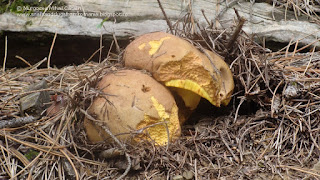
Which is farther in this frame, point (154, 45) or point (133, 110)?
point (154, 45)

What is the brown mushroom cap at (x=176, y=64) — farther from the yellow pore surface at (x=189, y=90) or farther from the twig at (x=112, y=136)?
the twig at (x=112, y=136)

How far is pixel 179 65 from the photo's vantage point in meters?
2.49

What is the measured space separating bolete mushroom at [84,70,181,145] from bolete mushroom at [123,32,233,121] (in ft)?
0.31

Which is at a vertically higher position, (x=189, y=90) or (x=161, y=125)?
(x=189, y=90)

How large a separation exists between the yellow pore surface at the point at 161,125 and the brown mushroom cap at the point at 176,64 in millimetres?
207

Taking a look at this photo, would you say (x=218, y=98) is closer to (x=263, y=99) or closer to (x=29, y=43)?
(x=263, y=99)

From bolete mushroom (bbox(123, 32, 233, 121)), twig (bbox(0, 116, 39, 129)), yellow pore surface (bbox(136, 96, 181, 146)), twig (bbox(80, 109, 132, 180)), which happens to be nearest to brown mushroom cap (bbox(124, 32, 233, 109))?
bolete mushroom (bbox(123, 32, 233, 121))

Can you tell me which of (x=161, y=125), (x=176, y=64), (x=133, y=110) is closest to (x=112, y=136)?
(x=133, y=110)

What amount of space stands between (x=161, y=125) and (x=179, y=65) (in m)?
0.45

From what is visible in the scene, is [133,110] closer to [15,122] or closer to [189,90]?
[189,90]

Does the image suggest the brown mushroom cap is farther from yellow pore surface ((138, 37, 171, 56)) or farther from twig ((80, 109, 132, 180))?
twig ((80, 109, 132, 180))

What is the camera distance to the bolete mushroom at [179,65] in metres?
2.49

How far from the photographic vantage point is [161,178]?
222 cm

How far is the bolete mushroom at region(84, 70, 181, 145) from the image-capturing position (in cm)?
228
